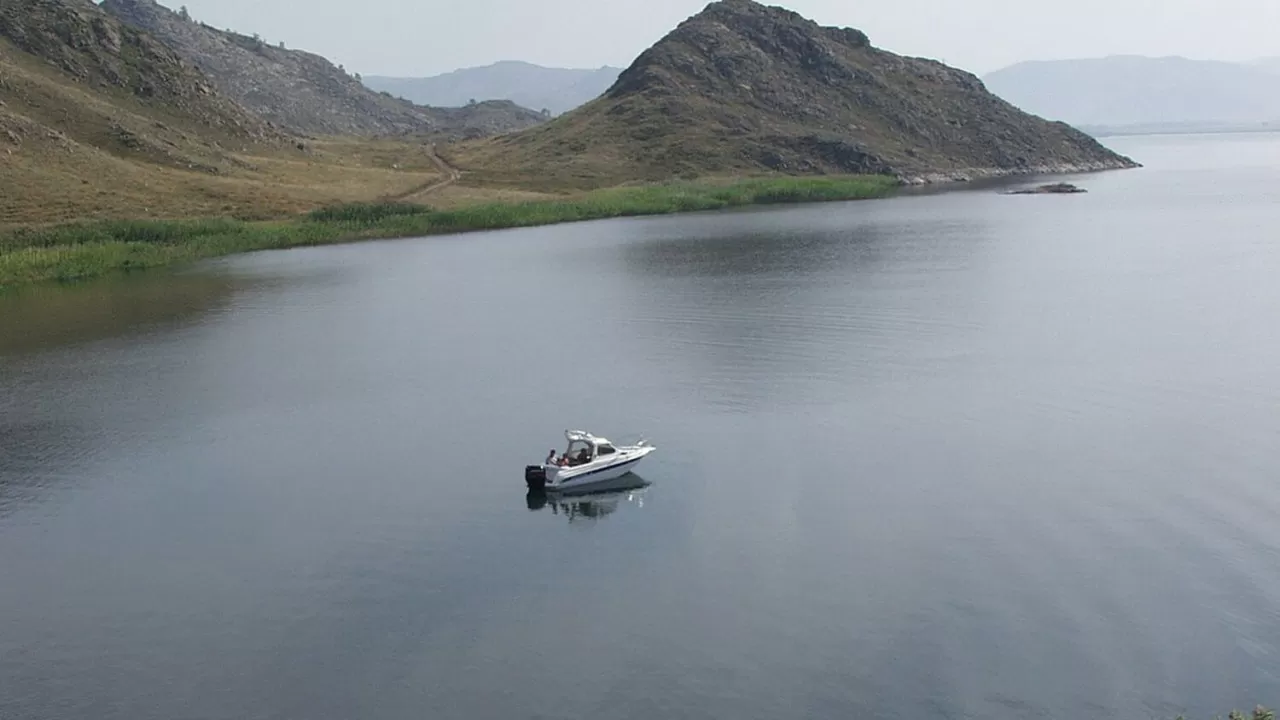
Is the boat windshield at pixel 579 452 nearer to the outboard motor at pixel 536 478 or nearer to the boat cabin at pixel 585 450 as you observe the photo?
the boat cabin at pixel 585 450

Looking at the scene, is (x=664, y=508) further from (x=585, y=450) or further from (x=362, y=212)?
(x=362, y=212)

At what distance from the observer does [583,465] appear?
46188mm

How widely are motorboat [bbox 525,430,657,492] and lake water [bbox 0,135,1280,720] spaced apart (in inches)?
39.5

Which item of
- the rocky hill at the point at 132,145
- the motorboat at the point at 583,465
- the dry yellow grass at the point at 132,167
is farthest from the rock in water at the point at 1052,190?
the motorboat at the point at 583,465

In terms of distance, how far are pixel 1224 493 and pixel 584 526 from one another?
83.0 feet

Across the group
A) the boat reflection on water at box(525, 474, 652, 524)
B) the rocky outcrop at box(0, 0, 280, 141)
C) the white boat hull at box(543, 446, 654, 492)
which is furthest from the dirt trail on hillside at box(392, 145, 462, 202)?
the boat reflection on water at box(525, 474, 652, 524)

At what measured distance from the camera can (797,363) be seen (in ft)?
209

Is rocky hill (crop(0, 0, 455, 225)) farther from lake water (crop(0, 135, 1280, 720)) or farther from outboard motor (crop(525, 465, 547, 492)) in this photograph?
outboard motor (crop(525, 465, 547, 492))

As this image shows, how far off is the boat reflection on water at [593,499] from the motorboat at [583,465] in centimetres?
27

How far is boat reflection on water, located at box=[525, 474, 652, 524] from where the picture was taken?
44719 millimetres

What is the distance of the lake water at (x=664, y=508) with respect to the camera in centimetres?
3077

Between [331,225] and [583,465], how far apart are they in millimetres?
96094

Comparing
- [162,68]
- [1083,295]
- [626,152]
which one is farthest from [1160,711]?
[162,68]

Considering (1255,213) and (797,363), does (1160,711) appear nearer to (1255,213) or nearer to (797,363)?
(797,363)
